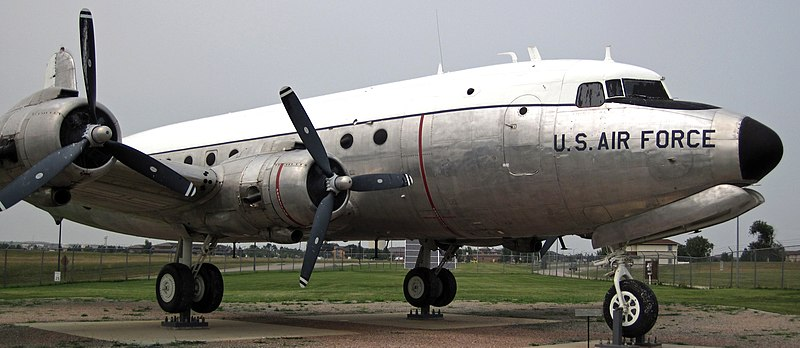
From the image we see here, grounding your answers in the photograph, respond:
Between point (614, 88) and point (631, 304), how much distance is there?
293cm

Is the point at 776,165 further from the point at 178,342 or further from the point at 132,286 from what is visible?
the point at 132,286

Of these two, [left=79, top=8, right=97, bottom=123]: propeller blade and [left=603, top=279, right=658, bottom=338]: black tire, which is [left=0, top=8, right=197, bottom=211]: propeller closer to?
[left=79, top=8, right=97, bottom=123]: propeller blade

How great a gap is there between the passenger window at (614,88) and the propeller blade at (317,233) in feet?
13.5

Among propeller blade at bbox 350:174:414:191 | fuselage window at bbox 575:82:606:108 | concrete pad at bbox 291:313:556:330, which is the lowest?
concrete pad at bbox 291:313:556:330

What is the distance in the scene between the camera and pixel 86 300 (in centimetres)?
2180

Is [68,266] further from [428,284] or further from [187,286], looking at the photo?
[187,286]

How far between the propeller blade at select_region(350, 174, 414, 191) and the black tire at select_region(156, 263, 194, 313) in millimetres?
3318

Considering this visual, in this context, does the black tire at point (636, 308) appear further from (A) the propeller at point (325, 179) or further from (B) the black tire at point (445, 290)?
(B) the black tire at point (445, 290)

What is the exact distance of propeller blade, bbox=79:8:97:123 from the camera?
37.0ft

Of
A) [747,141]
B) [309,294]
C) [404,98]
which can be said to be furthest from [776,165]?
[309,294]

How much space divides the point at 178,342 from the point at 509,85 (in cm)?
591

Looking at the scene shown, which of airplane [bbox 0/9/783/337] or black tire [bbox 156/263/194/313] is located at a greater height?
airplane [bbox 0/9/783/337]

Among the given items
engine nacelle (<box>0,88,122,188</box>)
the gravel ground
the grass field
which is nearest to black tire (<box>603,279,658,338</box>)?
the gravel ground

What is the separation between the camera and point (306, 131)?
12.3 meters
